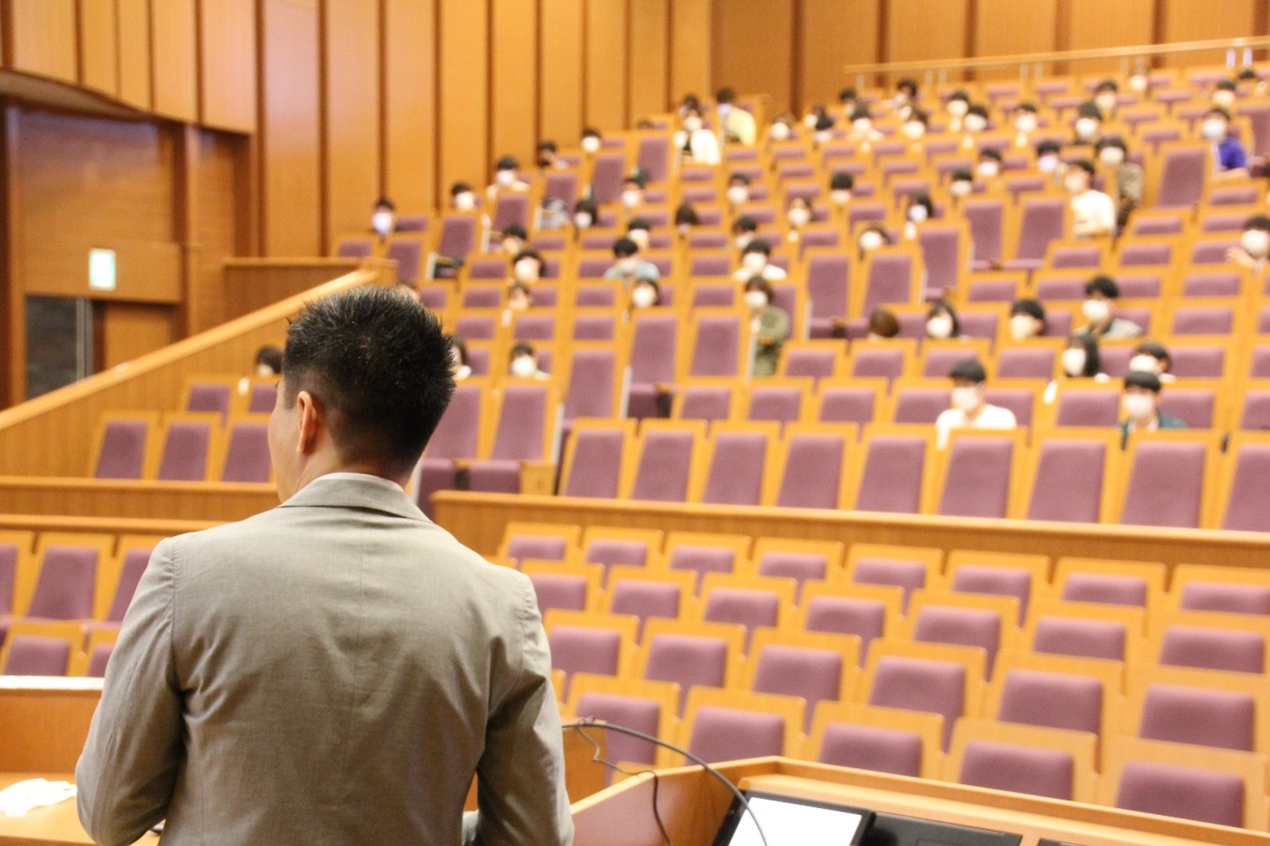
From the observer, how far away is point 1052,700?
1.03 m

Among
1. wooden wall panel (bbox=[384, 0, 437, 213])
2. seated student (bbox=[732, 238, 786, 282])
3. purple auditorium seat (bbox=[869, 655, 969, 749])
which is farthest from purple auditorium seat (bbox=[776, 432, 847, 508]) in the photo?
wooden wall panel (bbox=[384, 0, 437, 213])

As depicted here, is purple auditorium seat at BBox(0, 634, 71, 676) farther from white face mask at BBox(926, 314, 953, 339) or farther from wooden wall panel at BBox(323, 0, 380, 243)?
wooden wall panel at BBox(323, 0, 380, 243)

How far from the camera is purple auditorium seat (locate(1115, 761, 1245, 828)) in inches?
32.6

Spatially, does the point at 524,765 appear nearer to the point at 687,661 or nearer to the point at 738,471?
the point at 687,661

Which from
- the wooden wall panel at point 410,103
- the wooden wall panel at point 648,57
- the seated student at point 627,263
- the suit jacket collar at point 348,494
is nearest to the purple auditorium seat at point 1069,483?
the seated student at point 627,263

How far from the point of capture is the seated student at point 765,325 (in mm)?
2209

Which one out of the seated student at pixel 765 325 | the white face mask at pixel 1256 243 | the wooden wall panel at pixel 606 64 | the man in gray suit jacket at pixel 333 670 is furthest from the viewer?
the wooden wall panel at pixel 606 64

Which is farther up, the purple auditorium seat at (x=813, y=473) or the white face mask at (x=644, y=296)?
the white face mask at (x=644, y=296)

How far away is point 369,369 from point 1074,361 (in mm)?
1550

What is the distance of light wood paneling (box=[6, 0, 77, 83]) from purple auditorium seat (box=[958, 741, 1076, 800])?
2.15 metres

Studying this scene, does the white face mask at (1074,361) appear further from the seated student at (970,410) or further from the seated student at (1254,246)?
the seated student at (1254,246)

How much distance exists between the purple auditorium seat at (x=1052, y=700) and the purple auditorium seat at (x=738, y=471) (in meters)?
0.66

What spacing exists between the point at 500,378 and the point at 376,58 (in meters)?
1.60

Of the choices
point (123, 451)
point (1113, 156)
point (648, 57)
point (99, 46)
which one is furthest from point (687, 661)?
point (648, 57)
